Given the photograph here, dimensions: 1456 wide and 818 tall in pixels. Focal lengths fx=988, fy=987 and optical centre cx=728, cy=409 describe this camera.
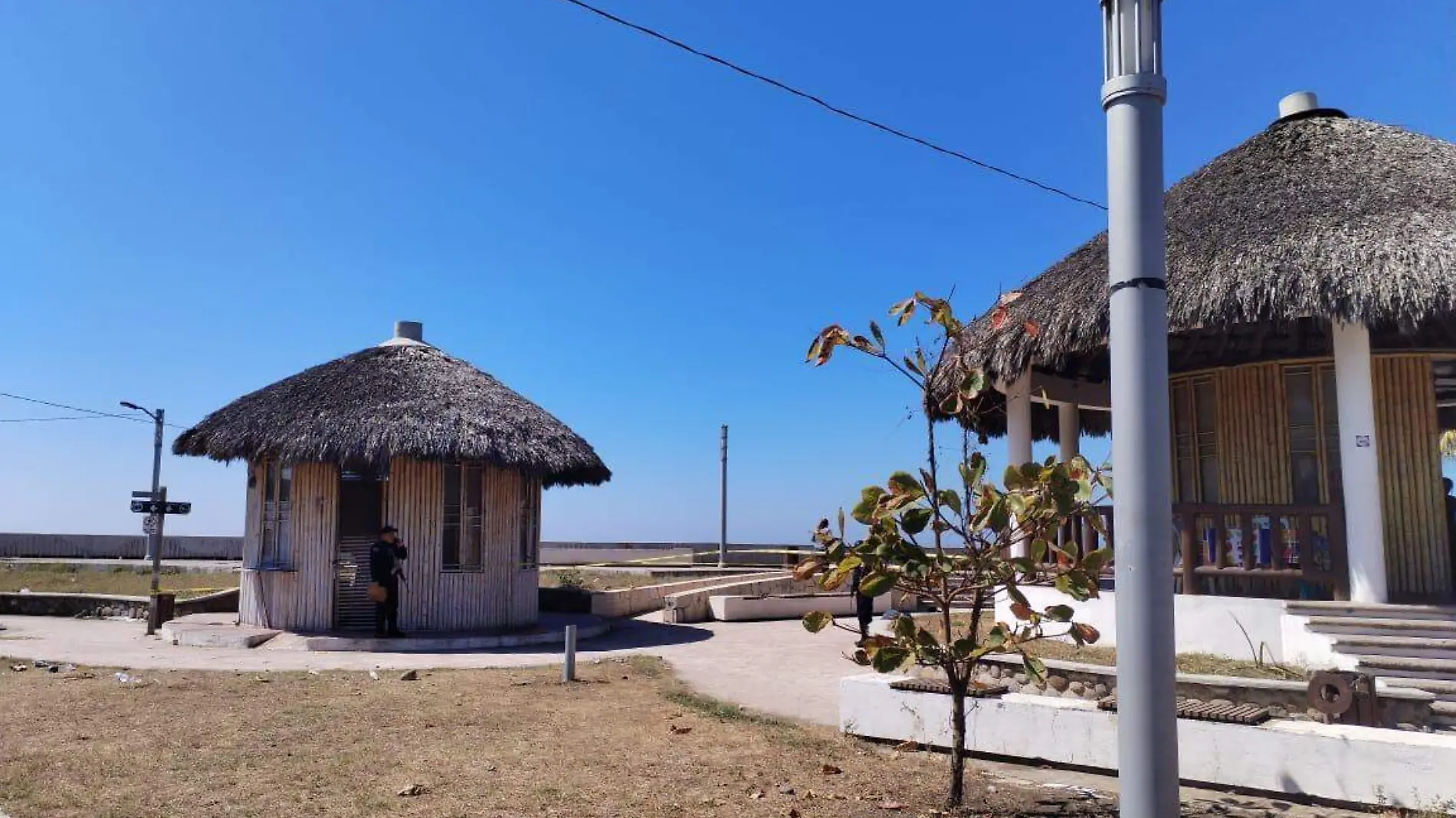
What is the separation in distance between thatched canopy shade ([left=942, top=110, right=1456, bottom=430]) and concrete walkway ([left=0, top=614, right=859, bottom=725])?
162 inches

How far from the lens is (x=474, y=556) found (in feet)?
49.2

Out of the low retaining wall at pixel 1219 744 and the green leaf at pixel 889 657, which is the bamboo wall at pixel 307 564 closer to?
the low retaining wall at pixel 1219 744

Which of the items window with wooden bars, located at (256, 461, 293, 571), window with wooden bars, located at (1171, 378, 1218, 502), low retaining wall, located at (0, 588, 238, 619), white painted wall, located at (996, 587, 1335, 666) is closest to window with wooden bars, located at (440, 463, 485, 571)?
window with wooden bars, located at (256, 461, 293, 571)

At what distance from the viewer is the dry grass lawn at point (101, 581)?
900 inches

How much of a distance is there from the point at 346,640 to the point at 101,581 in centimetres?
1622

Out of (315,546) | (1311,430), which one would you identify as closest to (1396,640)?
(1311,430)

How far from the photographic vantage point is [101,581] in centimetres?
2534

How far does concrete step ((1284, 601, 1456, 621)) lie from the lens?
8836 mm

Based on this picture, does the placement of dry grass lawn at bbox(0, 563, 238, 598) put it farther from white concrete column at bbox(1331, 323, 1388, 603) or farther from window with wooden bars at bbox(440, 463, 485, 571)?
white concrete column at bbox(1331, 323, 1388, 603)

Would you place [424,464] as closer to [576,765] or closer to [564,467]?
[564,467]

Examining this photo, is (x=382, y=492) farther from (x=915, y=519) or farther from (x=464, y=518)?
(x=915, y=519)

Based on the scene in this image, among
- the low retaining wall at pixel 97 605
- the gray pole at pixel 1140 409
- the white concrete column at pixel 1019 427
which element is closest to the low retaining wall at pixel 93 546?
the low retaining wall at pixel 97 605

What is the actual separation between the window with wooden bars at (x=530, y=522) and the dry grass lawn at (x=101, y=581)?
28.5ft

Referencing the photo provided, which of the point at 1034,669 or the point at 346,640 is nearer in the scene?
the point at 1034,669
